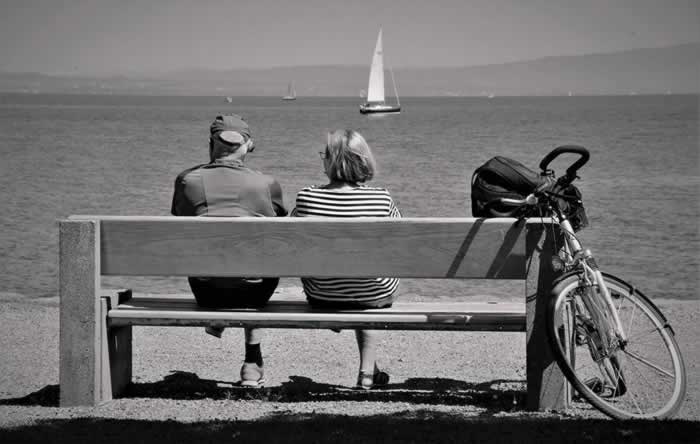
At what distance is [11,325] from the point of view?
827 cm

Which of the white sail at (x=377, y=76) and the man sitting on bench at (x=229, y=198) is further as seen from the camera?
the white sail at (x=377, y=76)

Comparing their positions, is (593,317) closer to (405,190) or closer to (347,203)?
(347,203)

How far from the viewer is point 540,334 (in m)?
5.07

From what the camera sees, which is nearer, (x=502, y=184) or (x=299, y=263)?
(x=299, y=263)

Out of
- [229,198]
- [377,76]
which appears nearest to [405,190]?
[229,198]

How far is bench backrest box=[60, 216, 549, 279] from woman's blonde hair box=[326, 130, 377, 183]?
528 mm

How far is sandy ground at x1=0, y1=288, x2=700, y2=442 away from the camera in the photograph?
4754mm

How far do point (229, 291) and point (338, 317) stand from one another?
0.64 m

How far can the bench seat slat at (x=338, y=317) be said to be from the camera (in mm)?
5098

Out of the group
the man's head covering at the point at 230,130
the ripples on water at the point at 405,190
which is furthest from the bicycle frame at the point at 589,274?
the ripples on water at the point at 405,190

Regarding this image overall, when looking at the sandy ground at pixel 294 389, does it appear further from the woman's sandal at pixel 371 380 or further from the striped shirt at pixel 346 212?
the striped shirt at pixel 346 212

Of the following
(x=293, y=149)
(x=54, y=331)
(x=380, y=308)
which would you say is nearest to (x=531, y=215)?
(x=380, y=308)

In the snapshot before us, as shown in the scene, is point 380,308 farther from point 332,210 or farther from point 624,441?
point 624,441

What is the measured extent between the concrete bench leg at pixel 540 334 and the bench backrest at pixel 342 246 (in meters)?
0.04
